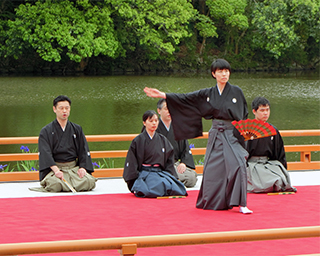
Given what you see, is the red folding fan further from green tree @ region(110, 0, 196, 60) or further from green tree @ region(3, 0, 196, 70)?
green tree @ region(110, 0, 196, 60)

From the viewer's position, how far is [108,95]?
16.9 meters

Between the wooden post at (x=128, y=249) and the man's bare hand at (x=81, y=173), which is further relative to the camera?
the man's bare hand at (x=81, y=173)

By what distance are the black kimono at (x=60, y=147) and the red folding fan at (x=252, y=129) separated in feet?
5.82

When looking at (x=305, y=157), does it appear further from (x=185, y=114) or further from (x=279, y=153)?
(x=185, y=114)

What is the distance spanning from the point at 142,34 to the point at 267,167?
17.6m

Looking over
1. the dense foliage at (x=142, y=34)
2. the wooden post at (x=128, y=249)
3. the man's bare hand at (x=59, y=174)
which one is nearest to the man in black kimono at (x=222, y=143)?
the man's bare hand at (x=59, y=174)

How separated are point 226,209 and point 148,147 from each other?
3.80 ft

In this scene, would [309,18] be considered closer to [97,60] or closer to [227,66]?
[97,60]

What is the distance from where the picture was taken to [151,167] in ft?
15.6

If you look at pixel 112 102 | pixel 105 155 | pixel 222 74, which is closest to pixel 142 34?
pixel 112 102

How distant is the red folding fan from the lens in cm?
402

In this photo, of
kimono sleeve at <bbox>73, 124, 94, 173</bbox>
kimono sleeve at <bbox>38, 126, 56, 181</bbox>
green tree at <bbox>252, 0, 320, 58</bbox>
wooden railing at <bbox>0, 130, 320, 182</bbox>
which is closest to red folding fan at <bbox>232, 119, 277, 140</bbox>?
wooden railing at <bbox>0, 130, 320, 182</bbox>

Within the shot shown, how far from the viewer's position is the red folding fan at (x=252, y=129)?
13.2 ft

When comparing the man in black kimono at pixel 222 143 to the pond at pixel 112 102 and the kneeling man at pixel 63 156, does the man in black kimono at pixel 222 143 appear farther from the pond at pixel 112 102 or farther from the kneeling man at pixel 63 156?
the pond at pixel 112 102
